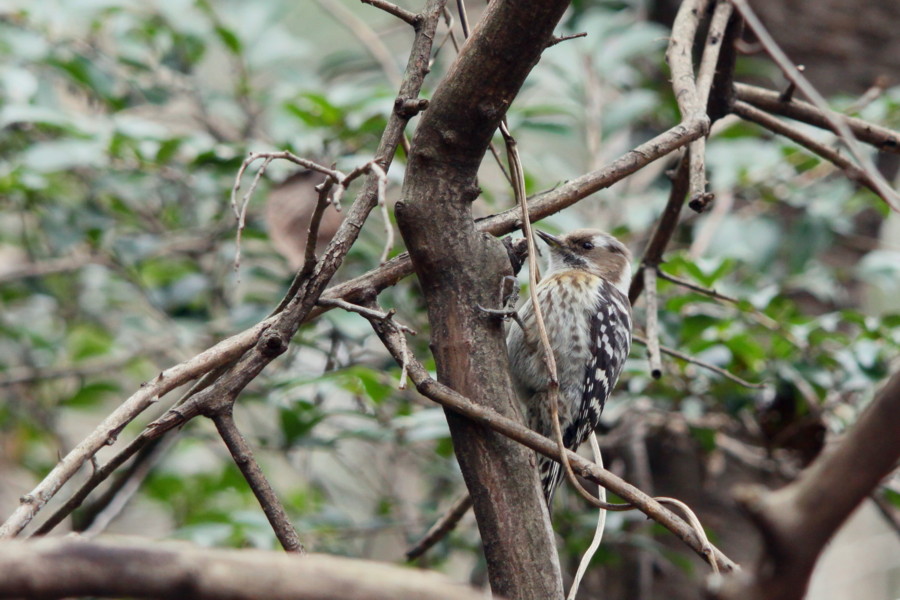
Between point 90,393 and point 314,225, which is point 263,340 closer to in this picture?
point 314,225

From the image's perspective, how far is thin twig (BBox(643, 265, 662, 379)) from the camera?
2.27m

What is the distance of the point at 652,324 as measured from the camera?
2426 mm

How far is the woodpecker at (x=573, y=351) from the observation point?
3248mm

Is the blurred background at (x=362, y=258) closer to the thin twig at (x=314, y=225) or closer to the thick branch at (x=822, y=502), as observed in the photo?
the thin twig at (x=314, y=225)

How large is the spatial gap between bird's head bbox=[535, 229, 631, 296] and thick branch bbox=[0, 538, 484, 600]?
295 cm

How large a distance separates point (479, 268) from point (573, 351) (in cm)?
162

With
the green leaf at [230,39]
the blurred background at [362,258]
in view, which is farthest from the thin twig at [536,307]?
the green leaf at [230,39]

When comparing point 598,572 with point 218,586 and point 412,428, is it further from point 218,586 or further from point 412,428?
point 218,586

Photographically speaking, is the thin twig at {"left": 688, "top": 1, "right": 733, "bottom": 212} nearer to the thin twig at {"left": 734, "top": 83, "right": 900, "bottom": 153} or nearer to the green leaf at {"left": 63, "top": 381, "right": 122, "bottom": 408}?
the thin twig at {"left": 734, "top": 83, "right": 900, "bottom": 153}

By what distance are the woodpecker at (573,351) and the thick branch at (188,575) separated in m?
2.12

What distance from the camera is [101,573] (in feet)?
2.99

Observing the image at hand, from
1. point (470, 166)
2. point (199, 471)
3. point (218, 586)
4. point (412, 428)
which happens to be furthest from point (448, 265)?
point (199, 471)

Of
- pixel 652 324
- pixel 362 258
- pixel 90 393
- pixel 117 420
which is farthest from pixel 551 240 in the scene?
pixel 90 393

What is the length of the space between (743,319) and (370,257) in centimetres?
162
